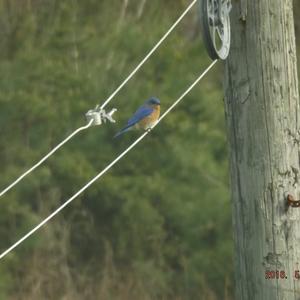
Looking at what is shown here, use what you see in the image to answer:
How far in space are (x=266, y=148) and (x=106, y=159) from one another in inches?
294

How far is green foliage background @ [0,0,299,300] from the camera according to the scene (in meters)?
11.6

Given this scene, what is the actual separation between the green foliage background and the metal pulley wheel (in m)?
7.00

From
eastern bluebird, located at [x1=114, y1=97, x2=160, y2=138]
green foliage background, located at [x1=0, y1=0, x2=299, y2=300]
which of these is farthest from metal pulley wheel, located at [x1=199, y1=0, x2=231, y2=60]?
green foliage background, located at [x1=0, y1=0, x2=299, y2=300]

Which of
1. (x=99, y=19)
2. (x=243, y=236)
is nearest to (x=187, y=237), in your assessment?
(x=99, y=19)

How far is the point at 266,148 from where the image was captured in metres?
4.45

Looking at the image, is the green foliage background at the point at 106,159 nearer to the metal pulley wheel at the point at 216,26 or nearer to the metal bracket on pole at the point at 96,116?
the metal bracket on pole at the point at 96,116

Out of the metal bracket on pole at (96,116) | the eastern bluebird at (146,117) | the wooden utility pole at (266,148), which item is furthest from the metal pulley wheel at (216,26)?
the eastern bluebird at (146,117)

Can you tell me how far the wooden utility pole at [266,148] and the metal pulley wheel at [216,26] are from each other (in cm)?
8

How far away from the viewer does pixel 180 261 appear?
461 inches

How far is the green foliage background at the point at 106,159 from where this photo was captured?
11578 mm

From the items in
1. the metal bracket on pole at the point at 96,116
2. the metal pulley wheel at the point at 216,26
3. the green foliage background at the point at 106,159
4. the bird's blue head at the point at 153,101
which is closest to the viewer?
the metal pulley wheel at the point at 216,26

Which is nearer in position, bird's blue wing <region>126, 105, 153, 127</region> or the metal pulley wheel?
the metal pulley wheel

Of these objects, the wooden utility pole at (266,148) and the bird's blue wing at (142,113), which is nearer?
the wooden utility pole at (266,148)

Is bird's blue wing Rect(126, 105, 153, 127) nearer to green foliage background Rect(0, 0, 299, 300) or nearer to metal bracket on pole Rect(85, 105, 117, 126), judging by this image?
green foliage background Rect(0, 0, 299, 300)
